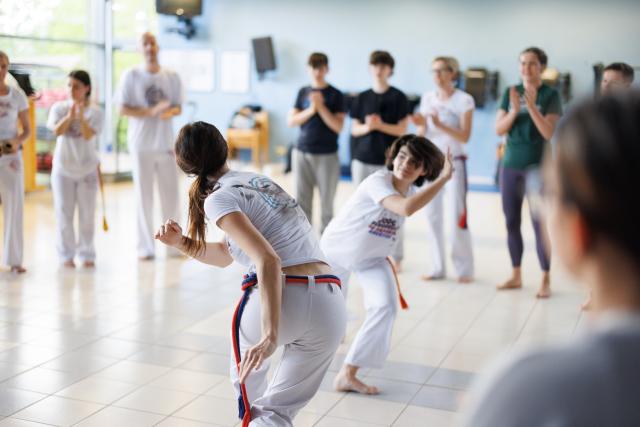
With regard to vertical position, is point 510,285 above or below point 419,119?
below

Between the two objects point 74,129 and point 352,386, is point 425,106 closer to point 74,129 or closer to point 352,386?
point 74,129

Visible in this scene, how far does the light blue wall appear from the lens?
11477 millimetres

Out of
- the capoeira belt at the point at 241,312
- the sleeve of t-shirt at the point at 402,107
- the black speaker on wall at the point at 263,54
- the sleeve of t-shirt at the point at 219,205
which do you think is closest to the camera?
the sleeve of t-shirt at the point at 219,205

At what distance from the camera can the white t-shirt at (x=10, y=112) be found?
582cm

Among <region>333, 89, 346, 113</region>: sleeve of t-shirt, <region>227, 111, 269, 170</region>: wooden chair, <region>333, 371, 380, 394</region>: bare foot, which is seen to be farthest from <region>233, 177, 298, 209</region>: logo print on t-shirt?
<region>227, 111, 269, 170</region>: wooden chair

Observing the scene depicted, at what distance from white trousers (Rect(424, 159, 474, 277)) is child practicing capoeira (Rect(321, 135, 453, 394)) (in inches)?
90.2

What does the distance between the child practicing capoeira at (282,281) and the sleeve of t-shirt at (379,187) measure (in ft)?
3.36

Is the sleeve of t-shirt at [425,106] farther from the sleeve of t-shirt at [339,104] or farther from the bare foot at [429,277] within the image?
the bare foot at [429,277]

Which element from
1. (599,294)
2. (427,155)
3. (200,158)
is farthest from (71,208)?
(599,294)

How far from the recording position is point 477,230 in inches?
331

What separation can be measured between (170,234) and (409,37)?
403 inches

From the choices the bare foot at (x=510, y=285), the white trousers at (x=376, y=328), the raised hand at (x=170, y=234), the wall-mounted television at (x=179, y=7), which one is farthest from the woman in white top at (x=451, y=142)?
the wall-mounted television at (x=179, y=7)

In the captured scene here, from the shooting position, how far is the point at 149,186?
666 cm

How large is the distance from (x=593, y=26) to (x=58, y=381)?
385 inches
